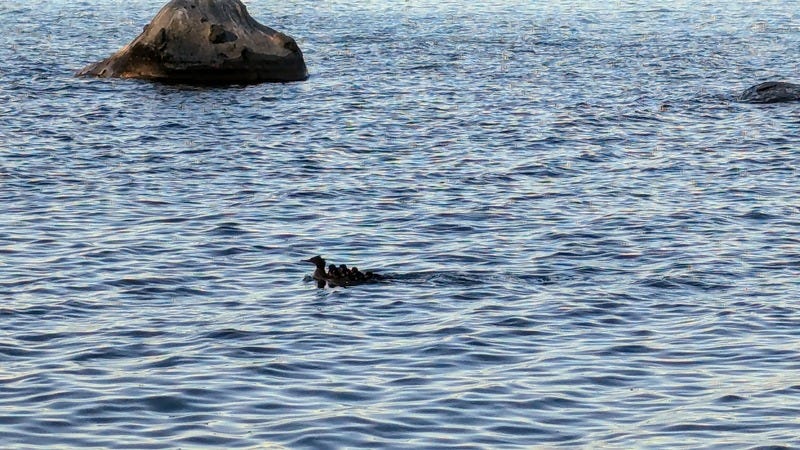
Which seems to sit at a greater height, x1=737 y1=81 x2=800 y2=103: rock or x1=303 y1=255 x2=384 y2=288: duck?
x1=303 y1=255 x2=384 y2=288: duck

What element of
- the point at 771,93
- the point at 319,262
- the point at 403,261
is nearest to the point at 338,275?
the point at 319,262

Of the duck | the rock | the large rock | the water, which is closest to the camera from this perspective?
the water

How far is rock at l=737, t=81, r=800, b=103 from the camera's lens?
34625 mm

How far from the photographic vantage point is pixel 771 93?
114ft

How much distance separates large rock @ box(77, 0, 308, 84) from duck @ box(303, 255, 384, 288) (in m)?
19.2

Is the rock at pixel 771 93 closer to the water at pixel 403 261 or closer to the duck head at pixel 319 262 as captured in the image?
the water at pixel 403 261

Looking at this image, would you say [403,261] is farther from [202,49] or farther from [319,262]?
[202,49]

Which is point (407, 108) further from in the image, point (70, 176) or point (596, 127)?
point (70, 176)

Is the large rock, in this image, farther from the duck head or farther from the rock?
the duck head

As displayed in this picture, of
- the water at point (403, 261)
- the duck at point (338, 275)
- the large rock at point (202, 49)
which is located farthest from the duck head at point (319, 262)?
the large rock at point (202, 49)

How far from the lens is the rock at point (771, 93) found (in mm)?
34625

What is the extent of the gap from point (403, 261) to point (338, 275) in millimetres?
2095

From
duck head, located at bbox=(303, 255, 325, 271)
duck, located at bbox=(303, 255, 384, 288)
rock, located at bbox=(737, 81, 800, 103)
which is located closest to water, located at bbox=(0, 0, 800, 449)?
duck, located at bbox=(303, 255, 384, 288)

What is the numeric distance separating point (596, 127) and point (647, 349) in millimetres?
16302
